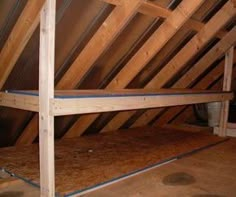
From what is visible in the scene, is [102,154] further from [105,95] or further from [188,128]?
[188,128]

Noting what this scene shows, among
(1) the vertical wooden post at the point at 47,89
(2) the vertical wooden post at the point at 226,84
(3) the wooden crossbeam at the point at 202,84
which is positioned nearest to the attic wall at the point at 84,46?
(2) the vertical wooden post at the point at 226,84

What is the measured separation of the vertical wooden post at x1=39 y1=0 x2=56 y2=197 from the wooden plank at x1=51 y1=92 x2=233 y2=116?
66mm

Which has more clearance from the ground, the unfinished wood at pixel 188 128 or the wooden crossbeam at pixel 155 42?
the wooden crossbeam at pixel 155 42

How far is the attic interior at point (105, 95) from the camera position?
1794 millimetres

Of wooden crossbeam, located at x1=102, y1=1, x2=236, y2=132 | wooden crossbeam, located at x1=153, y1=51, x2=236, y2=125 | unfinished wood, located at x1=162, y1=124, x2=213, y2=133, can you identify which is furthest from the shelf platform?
unfinished wood, located at x1=162, y1=124, x2=213, y2=133

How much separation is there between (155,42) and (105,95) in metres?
0.93

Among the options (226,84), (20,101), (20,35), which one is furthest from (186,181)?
(226,84)

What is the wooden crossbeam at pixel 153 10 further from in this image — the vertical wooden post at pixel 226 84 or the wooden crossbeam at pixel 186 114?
the wooden crossbeam at pixel 186 114

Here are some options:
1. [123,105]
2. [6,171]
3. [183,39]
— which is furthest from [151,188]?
[183,39]

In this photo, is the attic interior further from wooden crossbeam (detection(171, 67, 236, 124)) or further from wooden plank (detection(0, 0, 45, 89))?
wooden crossbeam (detection(171, 67, 236, 124))

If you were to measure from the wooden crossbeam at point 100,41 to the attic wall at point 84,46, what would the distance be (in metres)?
0.14

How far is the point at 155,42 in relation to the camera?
2.58m

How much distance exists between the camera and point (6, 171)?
2160 millimetres

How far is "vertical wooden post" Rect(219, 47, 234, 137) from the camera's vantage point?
3.59 meters
